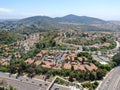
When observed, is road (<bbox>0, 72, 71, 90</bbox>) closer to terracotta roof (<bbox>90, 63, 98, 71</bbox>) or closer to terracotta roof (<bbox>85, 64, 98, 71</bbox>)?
terracotta roof (<bbox>85, 64, 98, 71</bbox>)

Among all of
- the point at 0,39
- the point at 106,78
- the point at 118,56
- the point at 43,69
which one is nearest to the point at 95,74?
the point at 106,78

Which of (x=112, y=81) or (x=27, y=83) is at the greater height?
(x=27, y=83)

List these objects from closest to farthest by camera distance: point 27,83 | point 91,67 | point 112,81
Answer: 1. point 27,83
2. point 112,81
3. point 91,67

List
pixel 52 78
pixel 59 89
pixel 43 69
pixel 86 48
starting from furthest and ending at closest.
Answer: pixel 86 48 < pixel 43 69 < pixel 52 78 < pixel 59 89

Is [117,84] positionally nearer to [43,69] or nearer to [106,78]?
[106,78]

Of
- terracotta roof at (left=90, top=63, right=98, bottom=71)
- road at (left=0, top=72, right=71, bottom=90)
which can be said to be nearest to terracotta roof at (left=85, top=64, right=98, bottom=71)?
terracotta roof at (left=90, top=63, right=98, bottom=71)

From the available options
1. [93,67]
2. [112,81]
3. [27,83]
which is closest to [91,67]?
[93,67]

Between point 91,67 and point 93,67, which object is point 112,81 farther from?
point 91,67
